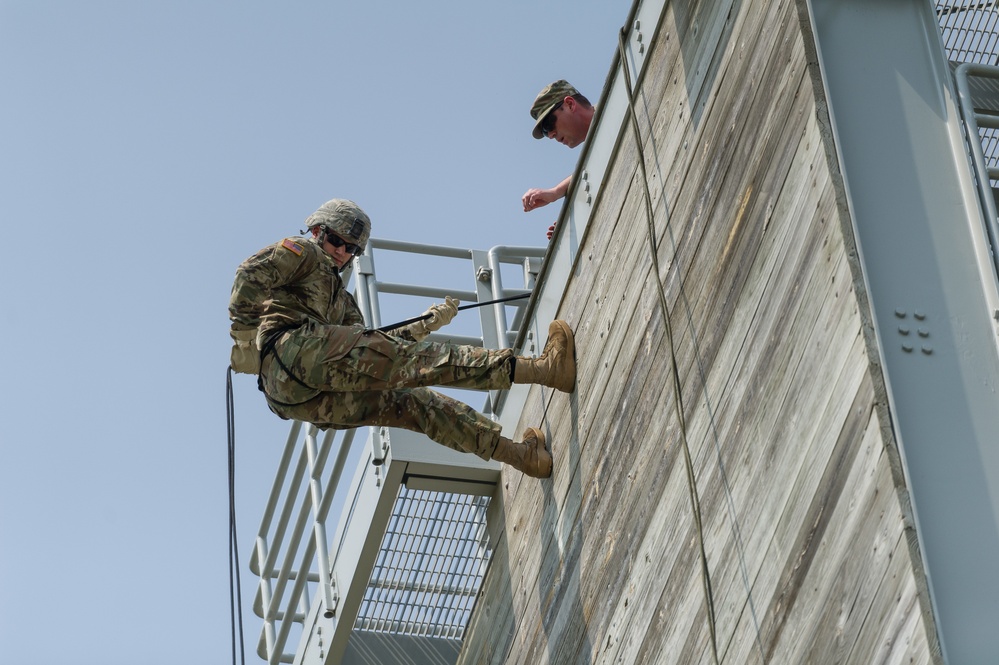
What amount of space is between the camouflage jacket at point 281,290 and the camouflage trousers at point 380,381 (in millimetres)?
183

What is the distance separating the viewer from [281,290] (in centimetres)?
784

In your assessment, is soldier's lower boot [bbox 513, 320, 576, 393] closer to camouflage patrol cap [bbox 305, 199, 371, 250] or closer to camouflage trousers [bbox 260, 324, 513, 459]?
camouflage trousers [bbox 260, 324, 513, 459]

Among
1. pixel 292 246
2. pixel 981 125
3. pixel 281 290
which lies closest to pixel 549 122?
pixel 292 246

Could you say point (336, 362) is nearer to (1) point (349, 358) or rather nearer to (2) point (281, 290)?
(1) point (349, 358)

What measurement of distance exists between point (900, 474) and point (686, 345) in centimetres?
177

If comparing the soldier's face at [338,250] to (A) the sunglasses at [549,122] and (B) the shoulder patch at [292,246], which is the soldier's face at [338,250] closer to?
(B) the shoulder patch at [292,246]

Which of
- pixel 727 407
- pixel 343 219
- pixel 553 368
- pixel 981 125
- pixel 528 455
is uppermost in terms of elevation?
pixel 343 219

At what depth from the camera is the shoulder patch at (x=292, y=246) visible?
7879 mm

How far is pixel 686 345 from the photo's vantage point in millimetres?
5617

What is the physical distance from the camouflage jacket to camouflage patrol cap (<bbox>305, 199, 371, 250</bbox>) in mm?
170

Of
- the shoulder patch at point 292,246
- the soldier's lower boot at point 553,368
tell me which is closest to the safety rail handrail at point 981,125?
the soldier's lower boot at point 553,368

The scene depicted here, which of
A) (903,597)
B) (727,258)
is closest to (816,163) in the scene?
(727,258)

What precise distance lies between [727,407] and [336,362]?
2.80 meters

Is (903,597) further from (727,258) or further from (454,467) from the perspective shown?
(454,467)
